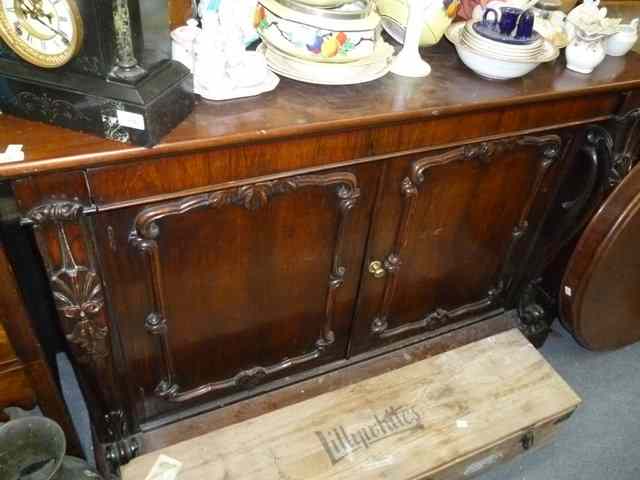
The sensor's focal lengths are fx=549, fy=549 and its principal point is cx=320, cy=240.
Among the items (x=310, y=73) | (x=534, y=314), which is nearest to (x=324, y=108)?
(x=310, y=73)

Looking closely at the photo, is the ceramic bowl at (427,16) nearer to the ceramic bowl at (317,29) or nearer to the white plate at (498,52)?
the white plate at (498,52)

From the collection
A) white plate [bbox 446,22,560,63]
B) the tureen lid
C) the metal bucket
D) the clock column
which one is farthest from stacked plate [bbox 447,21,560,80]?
the metal bucket

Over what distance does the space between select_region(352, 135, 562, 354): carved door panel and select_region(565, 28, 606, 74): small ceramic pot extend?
0.55ft

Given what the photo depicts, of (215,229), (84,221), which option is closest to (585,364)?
(215,229)

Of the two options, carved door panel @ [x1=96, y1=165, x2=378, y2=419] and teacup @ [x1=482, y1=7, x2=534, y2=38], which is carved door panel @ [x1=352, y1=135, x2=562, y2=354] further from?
teacup @ [x1=482, y1=7, x2=534, y2=38]

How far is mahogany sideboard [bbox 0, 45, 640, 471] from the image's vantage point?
889 millimetres

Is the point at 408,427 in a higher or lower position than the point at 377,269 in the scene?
lower

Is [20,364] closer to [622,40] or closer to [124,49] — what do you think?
[124,49]

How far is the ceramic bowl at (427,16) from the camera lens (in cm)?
112

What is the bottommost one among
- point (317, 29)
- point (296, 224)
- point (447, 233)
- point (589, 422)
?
point (589, 422)

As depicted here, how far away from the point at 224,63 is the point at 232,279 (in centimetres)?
43

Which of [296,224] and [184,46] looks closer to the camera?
[184,46]

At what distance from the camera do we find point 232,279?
1.13 meters

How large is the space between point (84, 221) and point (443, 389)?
3.17 feet
